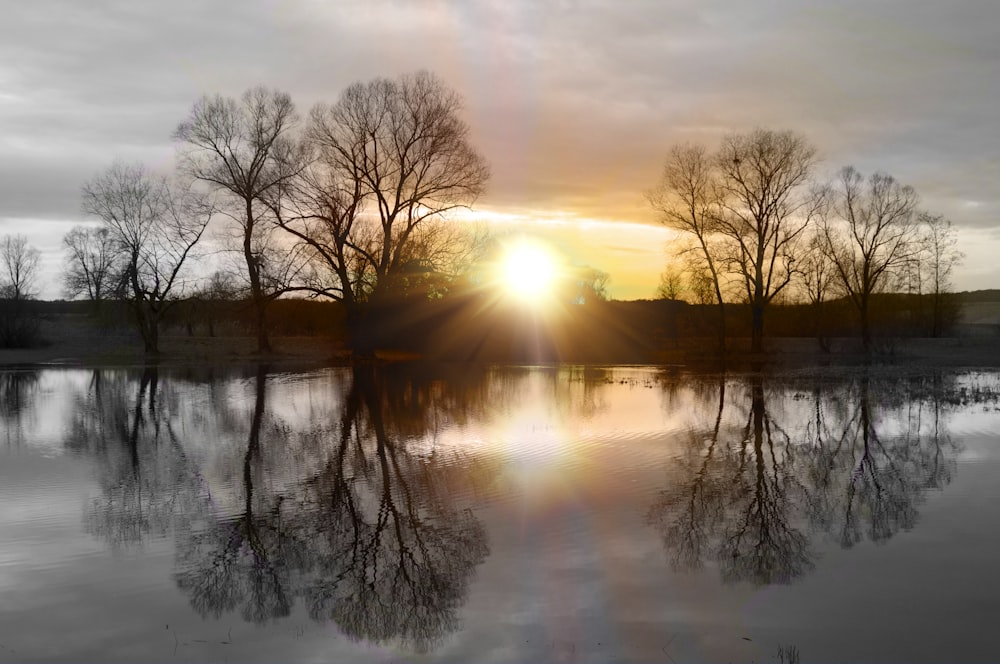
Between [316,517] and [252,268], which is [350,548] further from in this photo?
[252,268]

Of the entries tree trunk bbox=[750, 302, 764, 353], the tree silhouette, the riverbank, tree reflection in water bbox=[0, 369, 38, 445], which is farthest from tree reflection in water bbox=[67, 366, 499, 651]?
tree trunk bbox=[750, 302, 764, 353]

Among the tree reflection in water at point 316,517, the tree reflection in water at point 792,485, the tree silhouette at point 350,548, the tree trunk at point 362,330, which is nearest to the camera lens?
the tree silhouette at point 350,548

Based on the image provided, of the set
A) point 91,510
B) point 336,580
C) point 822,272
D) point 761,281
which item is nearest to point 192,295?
point 761,281

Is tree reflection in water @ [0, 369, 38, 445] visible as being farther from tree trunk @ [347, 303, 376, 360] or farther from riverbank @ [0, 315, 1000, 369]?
tree trunk @ [347, 303, 376, 360]

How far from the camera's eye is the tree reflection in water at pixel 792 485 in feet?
27.4

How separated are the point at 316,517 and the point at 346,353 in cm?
3985

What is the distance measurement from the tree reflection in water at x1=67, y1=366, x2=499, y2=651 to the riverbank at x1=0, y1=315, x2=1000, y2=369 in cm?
2610

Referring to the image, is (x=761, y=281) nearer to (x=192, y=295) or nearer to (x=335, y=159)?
(x=335, y=159)

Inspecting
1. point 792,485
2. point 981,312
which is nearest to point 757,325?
point 792,485

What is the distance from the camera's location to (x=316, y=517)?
9.65 metres

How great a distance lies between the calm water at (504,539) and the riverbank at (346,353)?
85.6 ft

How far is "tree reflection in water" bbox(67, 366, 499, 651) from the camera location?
22.8ft

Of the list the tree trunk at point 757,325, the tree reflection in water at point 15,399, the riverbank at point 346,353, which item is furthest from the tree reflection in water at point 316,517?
the tree trunk at point 757,325

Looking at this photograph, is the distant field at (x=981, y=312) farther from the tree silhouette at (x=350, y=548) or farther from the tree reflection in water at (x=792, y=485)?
the tree silhouette at (x=350, y=548)
